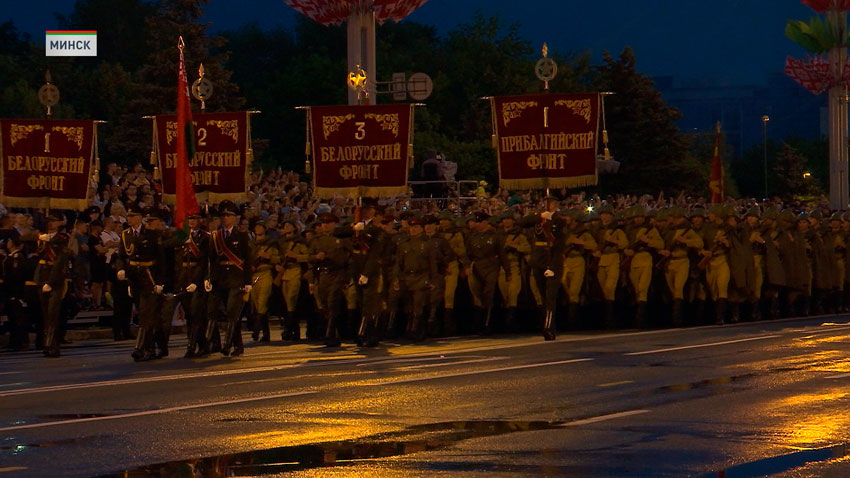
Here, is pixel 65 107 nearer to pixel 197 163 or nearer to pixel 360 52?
pixel 360 52

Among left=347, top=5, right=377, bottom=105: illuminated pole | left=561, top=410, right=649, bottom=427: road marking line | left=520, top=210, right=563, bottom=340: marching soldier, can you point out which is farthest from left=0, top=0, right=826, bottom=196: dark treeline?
left=561, top=410, right=649, bottom=427: road marking line

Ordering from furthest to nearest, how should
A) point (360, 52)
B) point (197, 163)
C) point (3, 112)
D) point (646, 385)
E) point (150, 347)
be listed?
point (3, 112) < point (360, 52) < point (197, 163) < point (150, 347) < point (646, 385)

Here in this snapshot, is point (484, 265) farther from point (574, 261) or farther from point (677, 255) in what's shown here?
point (677, 255)

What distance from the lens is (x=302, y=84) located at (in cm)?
7194

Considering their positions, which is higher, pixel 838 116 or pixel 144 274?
pixel 838 116

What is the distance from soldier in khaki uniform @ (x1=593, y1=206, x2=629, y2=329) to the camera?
24197mm

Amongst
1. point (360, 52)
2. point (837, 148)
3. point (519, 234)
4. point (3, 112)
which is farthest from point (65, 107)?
point (519, 234)

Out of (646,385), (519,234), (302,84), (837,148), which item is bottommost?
(646,385)

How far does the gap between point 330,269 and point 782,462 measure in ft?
37.8

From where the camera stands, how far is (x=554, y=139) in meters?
23.9

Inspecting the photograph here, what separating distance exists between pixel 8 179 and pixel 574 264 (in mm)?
8721

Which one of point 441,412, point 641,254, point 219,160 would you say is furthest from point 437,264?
point 441,412

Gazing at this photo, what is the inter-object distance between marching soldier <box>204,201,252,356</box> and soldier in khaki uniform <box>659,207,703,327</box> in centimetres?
789

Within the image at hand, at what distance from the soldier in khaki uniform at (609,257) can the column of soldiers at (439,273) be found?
2 cm
